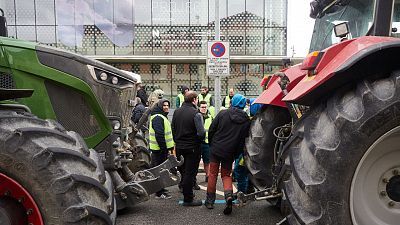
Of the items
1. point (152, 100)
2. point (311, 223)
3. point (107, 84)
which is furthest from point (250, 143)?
point (152, 100)

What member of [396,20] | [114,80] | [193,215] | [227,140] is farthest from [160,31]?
[396,20]

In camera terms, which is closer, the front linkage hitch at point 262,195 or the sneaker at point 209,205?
the front linkage hitch at point 262,195

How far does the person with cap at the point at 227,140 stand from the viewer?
217 inches

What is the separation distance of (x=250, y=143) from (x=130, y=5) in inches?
659

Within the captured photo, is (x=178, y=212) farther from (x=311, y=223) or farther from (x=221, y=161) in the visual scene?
(x=311, y=223)

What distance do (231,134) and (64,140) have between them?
3.24 metres

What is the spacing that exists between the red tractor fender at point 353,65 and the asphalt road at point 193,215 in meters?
2.49

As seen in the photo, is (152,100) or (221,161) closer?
(221,161)

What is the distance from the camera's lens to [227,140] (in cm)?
554

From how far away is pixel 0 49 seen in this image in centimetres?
340

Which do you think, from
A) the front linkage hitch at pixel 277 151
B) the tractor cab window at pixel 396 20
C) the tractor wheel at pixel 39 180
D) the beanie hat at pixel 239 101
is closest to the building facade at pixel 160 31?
the beanie hat at pixel 239 101

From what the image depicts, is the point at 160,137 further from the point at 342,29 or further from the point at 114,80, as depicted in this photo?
the point at 342,29

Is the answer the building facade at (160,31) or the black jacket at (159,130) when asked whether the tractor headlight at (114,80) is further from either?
the building facade at (160,31)

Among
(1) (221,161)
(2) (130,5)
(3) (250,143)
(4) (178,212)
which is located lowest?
(4) (178,212)
